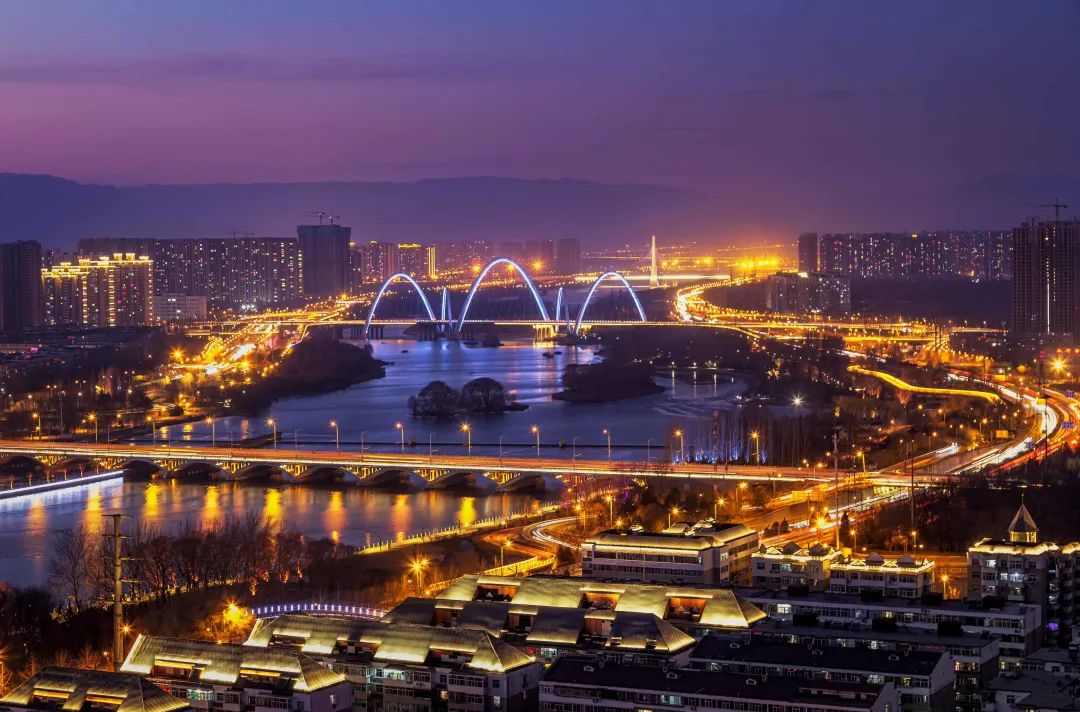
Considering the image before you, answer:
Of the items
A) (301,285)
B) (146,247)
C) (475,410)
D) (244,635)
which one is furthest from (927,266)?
(244,635)

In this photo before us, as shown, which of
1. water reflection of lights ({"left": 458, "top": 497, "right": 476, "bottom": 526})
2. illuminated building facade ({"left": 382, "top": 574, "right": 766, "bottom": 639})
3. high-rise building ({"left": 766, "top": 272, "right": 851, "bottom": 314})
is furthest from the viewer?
high-rise building ({"left": 766, "top": 272, "right": 851, "bottom": 314})

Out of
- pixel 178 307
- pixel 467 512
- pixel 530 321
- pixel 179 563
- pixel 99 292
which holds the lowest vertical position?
pixel 467 512

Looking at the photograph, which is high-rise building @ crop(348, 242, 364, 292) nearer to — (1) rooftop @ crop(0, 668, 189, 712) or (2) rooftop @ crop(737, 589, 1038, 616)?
(2) rooftop @ crop(737, 589, 1038, 616)

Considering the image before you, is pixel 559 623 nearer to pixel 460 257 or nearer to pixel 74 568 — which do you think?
pixel 74 568

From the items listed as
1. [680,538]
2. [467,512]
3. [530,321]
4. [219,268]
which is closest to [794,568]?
[680,538]

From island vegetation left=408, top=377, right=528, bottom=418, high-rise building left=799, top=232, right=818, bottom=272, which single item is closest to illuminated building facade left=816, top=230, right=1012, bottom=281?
high-rise building left=799, top=232, right=818, bottom=272

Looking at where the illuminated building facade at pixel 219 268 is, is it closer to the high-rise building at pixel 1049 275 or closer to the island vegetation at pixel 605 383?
the island vegetation at pixel 605 383
